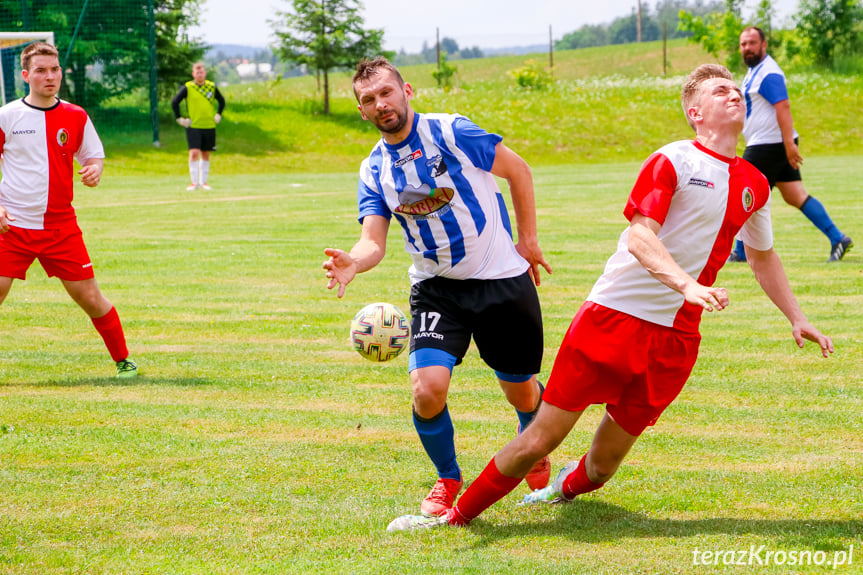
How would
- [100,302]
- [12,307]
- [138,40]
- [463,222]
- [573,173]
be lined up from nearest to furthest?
1. [463,222]
2. [100,302]
3. [12,307]
4. [573,173]
5. [138,40]

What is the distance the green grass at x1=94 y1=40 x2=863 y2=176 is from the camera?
1174 inches

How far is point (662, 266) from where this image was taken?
3.67 m

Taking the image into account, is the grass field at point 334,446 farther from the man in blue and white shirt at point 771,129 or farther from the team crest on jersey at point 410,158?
the team crest on jersey at point 410,158

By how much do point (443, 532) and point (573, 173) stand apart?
22.3 meters

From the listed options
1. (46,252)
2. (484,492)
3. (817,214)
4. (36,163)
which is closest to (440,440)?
(484,492)

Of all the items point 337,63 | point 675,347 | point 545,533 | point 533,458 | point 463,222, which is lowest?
point 545,533

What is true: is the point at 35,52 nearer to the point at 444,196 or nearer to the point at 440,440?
the point at 444,196

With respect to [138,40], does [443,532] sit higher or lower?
lower

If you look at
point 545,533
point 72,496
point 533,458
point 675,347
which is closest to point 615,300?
point 675,347

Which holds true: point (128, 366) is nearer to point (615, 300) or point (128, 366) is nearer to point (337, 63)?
point (615, 300)

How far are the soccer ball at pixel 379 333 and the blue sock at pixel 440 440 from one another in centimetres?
57

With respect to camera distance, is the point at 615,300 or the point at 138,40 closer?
the point at 615,300

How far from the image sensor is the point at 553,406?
4.16 m

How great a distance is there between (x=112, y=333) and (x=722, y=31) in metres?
45.5
